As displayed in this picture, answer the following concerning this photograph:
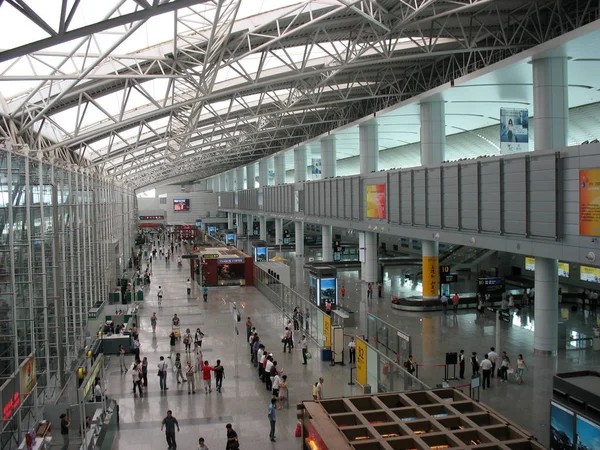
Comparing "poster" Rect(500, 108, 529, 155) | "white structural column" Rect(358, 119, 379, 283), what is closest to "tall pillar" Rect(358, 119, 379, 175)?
"white structural column" Rect(358, 119, 379, 283)

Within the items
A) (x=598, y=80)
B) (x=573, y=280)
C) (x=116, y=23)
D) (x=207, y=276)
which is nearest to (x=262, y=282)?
(x=207, y=276)

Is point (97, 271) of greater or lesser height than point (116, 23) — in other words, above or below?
below

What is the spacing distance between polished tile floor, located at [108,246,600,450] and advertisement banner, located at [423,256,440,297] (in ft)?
6.67

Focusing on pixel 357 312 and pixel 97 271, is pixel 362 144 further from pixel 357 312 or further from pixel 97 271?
pixel 97 271

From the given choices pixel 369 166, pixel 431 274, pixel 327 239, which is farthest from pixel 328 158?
pixel 431 274

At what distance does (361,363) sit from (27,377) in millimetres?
8140

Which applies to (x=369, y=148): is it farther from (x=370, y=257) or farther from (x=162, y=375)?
(x=162, y=375)

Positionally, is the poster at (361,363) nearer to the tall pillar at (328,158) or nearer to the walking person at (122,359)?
the walking person at (122,359)

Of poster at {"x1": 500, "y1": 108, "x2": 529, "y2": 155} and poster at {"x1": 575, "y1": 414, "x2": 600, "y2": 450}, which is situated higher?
poster at {"x1": 500, "y1": 108, "x2": 529, "y2": 155}

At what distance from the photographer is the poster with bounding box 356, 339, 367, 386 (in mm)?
15088

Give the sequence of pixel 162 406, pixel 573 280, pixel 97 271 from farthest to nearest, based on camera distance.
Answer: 1. pixel 573 280
2. pixel 97 271
3. pixel 162 406

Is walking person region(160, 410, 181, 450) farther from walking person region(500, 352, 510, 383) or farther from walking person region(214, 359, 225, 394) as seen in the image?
walking person region(500, 352, 510, 383)

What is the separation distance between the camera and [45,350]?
53.0ft

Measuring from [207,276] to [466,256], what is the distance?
17.0 m
